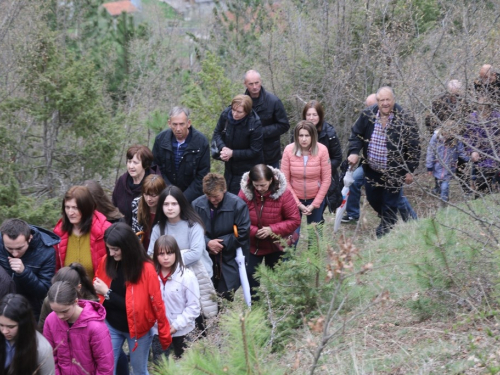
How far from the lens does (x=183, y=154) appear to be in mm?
7516

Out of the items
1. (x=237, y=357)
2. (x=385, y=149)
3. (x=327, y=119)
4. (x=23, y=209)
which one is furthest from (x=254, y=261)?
(x=327, y=119)

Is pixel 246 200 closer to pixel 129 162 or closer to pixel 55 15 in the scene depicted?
pixel 129 162

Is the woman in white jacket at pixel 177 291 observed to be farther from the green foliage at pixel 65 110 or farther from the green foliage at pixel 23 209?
the green foliage at pixel 65 110

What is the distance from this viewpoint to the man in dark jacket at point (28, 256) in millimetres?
5215

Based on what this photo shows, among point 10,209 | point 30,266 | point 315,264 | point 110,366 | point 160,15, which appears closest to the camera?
point 110,366

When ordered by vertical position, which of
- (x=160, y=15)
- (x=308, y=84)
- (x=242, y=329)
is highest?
(x=242, y=329)

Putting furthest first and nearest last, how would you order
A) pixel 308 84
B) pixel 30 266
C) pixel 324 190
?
pixel 308 84 → pixel 324 190 → pixel 30 266

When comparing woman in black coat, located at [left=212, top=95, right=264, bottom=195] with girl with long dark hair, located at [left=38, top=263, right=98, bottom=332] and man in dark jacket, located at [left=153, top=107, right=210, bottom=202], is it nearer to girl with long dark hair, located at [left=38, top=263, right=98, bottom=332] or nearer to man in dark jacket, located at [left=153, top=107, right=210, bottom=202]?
man in dark jacket, located at [left=153, top=107, right=210, bottom=202]

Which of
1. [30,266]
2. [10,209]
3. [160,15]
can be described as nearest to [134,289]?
[30,266]

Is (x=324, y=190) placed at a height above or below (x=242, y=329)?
below

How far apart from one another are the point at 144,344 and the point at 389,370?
2058mm

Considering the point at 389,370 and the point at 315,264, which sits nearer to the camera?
the point at 389,370

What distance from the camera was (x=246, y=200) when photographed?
682 cm

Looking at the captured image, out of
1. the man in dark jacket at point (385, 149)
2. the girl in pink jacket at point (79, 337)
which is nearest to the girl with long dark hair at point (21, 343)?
the girl in pink jacket at point (79, 337)
